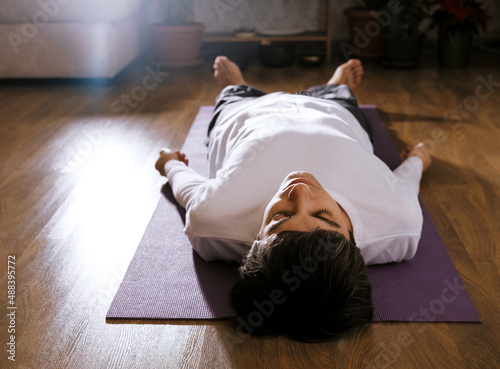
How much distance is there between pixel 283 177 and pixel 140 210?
21.2 inches

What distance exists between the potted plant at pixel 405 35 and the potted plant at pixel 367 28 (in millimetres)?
124

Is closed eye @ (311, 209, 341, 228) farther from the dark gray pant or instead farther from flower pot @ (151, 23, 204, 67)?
flower pot @ (151, 23, 204, 67)

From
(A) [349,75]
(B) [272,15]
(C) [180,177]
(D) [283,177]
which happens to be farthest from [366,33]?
(D) [283,177]

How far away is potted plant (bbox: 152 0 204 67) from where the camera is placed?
339 cm

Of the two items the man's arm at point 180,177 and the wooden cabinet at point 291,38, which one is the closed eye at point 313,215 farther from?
the wooden cabinet at point 291,38

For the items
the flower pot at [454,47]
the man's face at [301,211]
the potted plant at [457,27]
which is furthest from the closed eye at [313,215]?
the flower pot at [454,47]

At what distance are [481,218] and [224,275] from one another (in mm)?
761

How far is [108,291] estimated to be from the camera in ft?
4.06

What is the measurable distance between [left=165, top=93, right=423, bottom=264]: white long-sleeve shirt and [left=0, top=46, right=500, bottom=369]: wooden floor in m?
0.19

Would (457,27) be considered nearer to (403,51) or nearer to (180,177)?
(403,51)

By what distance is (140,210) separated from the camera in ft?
5.33

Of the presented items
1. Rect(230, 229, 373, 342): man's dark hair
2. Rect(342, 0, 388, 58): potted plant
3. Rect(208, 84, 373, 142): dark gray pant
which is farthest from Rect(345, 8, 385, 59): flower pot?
Rect(230, 229, 373, 342): man's dark hair

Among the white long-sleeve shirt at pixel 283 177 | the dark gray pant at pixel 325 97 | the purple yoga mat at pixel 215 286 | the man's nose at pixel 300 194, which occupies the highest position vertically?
the man's nose at pixel 300 194

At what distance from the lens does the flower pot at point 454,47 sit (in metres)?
3.28
